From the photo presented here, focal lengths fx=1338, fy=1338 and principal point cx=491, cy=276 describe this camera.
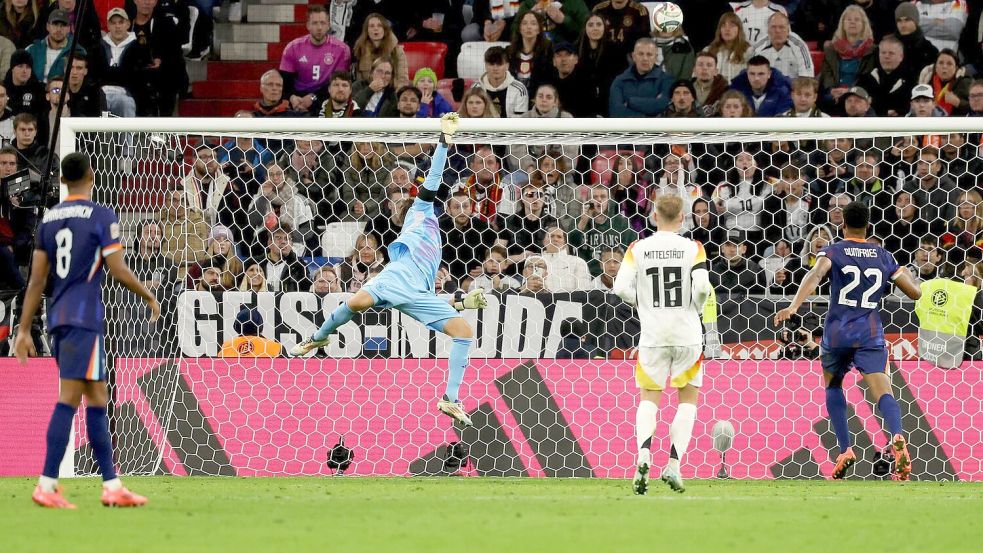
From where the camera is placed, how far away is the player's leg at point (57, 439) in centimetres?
670

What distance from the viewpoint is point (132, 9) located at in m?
16.3

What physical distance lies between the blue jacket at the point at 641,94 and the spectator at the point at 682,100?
12.7 inches

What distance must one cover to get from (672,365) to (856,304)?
2128 millimetres

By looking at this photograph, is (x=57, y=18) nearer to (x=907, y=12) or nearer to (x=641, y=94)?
(x=641, y=94)

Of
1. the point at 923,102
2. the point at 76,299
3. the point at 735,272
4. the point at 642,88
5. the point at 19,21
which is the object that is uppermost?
the point at 19,21

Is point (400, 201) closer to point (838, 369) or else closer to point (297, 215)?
point (297, 215)

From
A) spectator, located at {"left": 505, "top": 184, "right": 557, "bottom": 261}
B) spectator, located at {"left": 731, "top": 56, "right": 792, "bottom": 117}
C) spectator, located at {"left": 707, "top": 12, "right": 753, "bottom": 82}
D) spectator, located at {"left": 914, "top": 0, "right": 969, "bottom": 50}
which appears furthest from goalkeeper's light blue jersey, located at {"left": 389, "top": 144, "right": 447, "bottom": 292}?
spectator, located at {"left": 914, "top": 0, "right": 969, "bottom": 50}

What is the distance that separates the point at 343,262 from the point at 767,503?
5199 millimetres

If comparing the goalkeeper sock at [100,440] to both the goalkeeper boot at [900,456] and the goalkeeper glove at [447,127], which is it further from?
the goalkeeper boot at [900,456]

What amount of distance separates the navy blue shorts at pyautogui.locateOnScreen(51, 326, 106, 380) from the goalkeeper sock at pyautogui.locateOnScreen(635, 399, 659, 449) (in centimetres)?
313

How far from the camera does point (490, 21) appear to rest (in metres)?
16.2

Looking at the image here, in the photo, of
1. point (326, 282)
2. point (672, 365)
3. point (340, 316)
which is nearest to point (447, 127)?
point (340, 316)

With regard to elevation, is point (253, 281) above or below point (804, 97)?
below

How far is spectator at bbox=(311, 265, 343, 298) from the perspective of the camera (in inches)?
435
